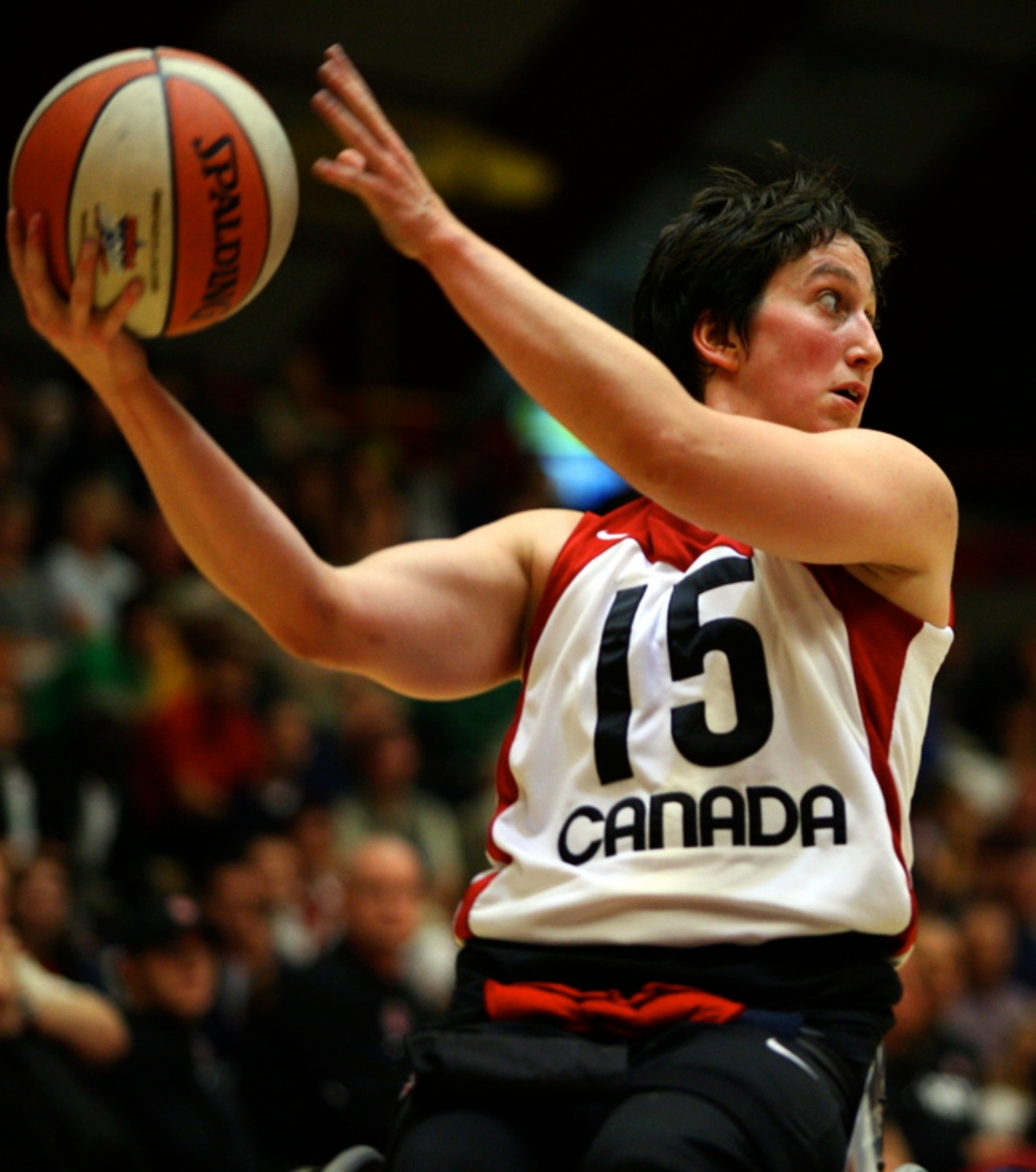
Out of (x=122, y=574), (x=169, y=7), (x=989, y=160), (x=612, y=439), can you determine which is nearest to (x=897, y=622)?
(x=612, y=439)

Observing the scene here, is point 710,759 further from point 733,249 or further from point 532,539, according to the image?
point 733,249

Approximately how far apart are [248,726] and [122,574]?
1268 millimetres

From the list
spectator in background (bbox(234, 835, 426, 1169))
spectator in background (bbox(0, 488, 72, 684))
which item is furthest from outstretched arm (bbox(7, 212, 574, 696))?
spectator in background (bbox(0, 488, 72, 684))

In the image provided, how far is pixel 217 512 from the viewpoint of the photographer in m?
2.75

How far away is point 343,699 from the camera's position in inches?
360

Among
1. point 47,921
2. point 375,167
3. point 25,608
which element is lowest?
point 47,921

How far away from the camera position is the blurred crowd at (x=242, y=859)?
5.54m

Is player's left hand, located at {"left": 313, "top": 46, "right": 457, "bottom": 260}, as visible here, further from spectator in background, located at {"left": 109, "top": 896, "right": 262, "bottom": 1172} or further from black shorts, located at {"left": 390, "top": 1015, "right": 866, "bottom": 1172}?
spectator in background, located at {"left": 109, "top": 896, "right": 262, "bottom": 1172}

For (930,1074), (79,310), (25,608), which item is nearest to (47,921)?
(25,608)

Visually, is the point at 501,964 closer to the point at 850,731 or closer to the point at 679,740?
the point at 679,740

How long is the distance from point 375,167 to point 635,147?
11665 mm

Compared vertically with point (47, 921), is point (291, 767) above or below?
below

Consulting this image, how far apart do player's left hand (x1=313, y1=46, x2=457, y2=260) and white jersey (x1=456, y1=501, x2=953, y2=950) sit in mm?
686

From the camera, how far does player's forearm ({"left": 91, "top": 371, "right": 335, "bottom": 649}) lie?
8.95ft
